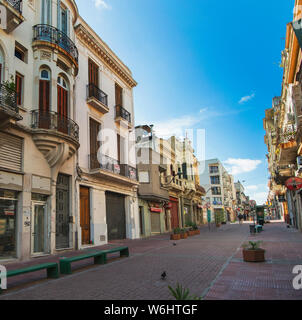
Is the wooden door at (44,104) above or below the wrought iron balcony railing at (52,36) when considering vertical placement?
below

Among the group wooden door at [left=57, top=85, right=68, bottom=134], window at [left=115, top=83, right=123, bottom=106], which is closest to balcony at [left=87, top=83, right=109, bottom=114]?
wooden door at [left=57, top=85, right=68, bottom=134]

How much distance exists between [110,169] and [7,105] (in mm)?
8843

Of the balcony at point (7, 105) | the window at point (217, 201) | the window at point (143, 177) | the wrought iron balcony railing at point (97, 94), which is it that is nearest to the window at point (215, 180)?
the window at point (217, 201)

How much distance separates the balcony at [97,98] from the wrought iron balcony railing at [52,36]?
3.07 meters

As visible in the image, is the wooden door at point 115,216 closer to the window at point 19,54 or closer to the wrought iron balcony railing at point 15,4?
the window at point 19,54

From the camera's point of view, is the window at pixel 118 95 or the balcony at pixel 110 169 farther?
the window at pixel 118 95

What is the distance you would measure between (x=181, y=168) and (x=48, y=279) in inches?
1223

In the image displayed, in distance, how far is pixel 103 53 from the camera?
20.1 m

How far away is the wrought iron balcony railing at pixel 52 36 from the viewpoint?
45.2ft

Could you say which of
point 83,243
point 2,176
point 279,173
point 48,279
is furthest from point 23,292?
point 279,173

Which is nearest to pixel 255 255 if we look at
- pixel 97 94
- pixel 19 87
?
pixel 19 87

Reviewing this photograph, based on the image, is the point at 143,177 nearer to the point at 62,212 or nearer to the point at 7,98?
the point at 62,212

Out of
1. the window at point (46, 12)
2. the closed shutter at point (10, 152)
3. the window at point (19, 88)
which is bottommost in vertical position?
the closed shutter at point (10, 152)

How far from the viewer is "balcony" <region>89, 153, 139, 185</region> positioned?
55.4 feet
